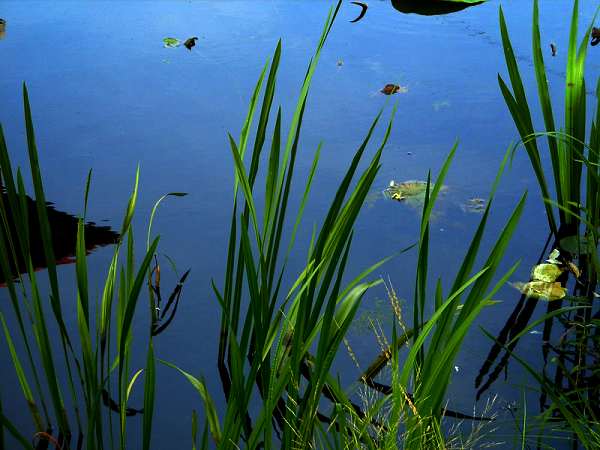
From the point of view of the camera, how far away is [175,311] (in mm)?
1779

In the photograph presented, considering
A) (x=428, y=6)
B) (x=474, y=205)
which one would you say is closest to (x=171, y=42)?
(x=428, y=6)

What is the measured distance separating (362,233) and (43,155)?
→ 96 centimetres

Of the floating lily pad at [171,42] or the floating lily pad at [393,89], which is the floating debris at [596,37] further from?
the floating lily pad at [171,42]

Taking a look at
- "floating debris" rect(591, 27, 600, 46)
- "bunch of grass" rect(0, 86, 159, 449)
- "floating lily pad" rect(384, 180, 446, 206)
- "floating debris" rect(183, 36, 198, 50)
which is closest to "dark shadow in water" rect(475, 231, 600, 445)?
"floating lily pad" rect(384, 180, 446, 206)

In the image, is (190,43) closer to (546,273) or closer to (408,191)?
(408,191)

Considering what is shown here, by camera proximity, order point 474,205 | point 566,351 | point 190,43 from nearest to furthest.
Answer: point 566,351, point 474,205, point 190,43

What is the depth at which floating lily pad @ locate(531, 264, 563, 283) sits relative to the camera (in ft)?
6.16

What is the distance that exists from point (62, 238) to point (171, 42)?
1.32m

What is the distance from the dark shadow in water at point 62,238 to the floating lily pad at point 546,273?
957 mm

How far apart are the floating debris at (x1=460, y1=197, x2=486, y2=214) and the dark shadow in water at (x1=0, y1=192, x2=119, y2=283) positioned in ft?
2.82

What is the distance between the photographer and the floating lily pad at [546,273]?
1879 millimetres

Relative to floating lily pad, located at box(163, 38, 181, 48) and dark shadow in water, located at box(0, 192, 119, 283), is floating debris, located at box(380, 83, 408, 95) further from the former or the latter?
dark shadow in water, located at box(0, 192, 119, 283)

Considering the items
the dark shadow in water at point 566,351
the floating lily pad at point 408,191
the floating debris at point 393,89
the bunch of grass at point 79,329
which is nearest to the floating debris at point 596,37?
the floating debris at point 393,89

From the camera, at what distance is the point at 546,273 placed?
6.18 ft
